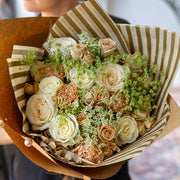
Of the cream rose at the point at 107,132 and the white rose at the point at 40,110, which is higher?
the white rose at the point at 40,110

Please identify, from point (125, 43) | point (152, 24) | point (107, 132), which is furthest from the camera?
point (152, 24)

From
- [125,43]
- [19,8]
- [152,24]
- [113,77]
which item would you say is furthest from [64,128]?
[19,8]

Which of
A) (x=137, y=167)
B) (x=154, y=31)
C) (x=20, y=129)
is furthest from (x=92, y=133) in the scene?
(x=137, y=167)

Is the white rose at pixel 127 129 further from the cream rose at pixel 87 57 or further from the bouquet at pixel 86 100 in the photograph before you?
the cream rose at pixel 87 57

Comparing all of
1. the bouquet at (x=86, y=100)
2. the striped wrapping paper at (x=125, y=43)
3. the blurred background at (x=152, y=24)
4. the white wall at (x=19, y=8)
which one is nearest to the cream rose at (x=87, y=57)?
the bouquet at (x=86, y=100)

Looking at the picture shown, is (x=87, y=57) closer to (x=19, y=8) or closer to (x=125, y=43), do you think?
(x=125, y=43)

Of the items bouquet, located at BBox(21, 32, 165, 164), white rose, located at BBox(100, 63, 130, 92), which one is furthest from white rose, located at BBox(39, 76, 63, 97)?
white rose, located at BBox(100, 63, 130, 92)
